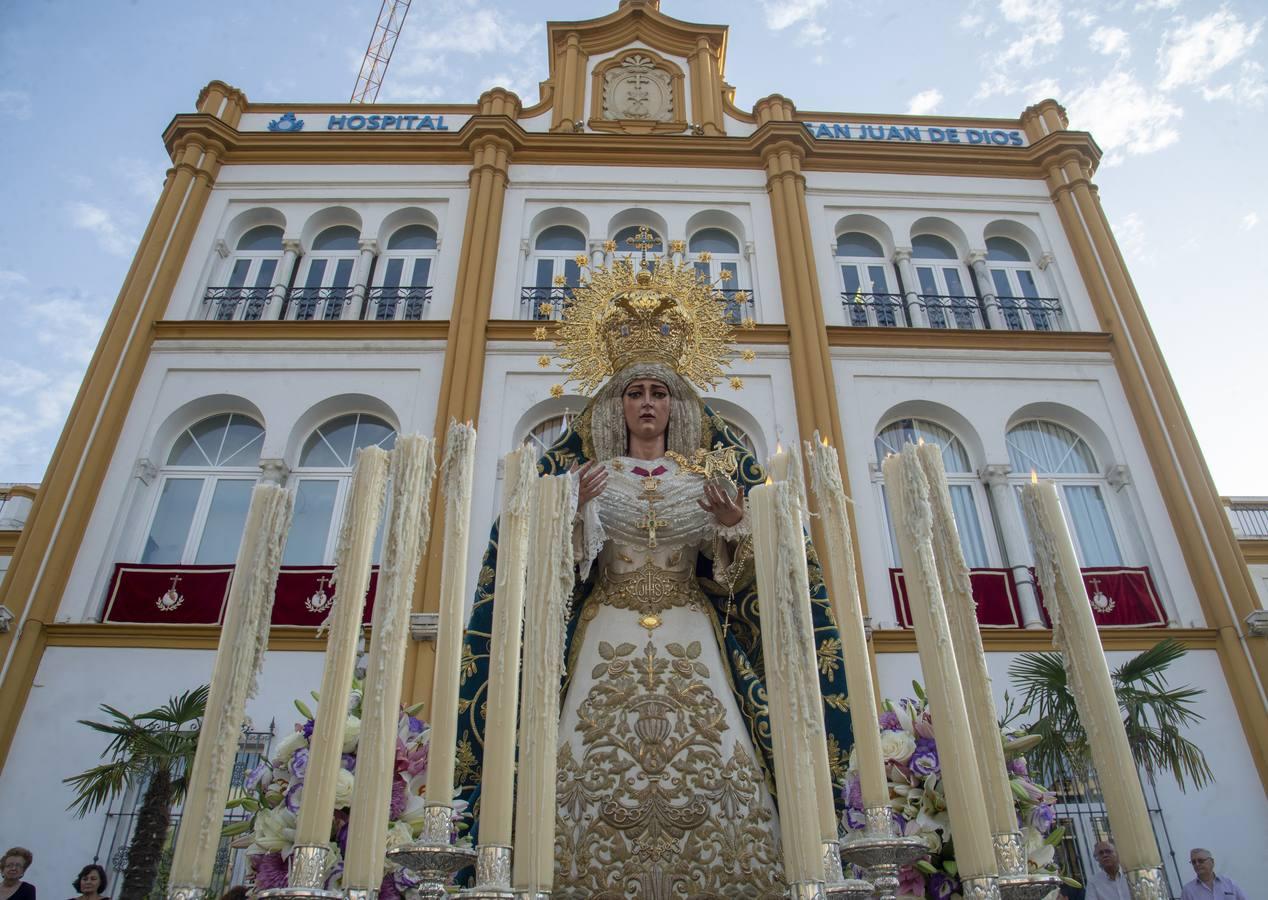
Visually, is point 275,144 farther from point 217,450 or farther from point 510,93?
point 217,450

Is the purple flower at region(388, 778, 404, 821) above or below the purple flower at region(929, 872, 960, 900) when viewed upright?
A: above

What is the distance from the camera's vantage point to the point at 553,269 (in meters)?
12.3

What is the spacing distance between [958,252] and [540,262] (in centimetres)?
598

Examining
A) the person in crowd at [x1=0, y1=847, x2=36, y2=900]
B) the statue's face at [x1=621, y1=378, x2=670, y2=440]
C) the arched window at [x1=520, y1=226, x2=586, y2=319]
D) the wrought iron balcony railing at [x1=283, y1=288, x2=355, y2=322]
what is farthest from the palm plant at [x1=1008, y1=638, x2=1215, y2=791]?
the wrought iron balcony railing at [x1=283, y1=288, x2=355, y2=322]

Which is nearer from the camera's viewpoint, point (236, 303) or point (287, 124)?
point (236, 303)

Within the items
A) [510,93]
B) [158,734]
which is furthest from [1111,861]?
[510,93]

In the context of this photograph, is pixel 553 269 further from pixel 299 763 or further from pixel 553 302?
pixel 299 763

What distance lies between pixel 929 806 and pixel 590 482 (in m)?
1.65

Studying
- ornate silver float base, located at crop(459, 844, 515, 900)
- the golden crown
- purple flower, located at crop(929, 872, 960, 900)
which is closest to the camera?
ornate silver float base, located at crop(459, 844, 515, 900)

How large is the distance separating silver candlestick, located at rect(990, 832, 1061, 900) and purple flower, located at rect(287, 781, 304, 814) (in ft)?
6.66

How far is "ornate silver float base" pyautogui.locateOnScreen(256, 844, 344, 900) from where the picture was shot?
5.94 ft

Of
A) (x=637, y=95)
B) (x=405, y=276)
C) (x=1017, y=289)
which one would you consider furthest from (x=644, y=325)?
(x=637, y=95)

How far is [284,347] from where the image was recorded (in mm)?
10914

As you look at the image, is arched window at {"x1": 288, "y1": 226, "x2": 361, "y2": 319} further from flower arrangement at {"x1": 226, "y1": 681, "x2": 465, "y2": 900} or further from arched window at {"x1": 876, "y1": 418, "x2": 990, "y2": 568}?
flower arrangement at {"x1": 226, "y1": 681, "x2": 465, "y2": 900}
